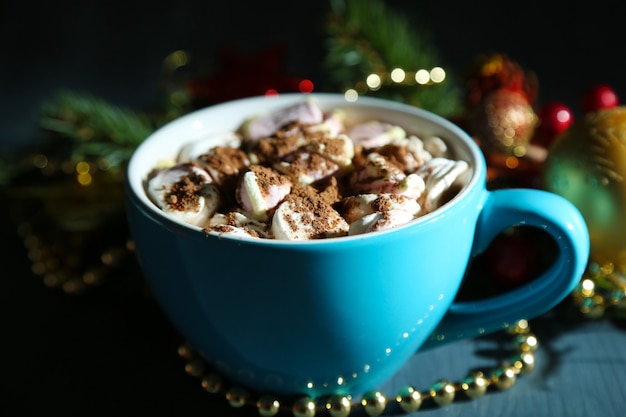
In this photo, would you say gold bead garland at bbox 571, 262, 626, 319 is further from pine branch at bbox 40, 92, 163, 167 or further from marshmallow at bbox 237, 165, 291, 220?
pine branch at bbox 40, 92, 163, 167

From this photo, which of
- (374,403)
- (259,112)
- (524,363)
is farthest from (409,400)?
(259,112)

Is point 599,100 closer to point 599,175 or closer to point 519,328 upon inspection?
point 599,175

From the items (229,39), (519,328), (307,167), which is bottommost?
(229,39)

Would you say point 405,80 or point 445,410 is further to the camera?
point 405,80

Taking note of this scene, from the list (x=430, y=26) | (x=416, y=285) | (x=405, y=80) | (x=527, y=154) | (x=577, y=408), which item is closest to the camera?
(x=416, y=285)

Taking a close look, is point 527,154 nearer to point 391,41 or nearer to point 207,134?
point 391,41

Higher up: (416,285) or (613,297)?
(416,285)

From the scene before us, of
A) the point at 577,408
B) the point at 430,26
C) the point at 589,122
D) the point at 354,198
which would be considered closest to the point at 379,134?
the point at 354,198
